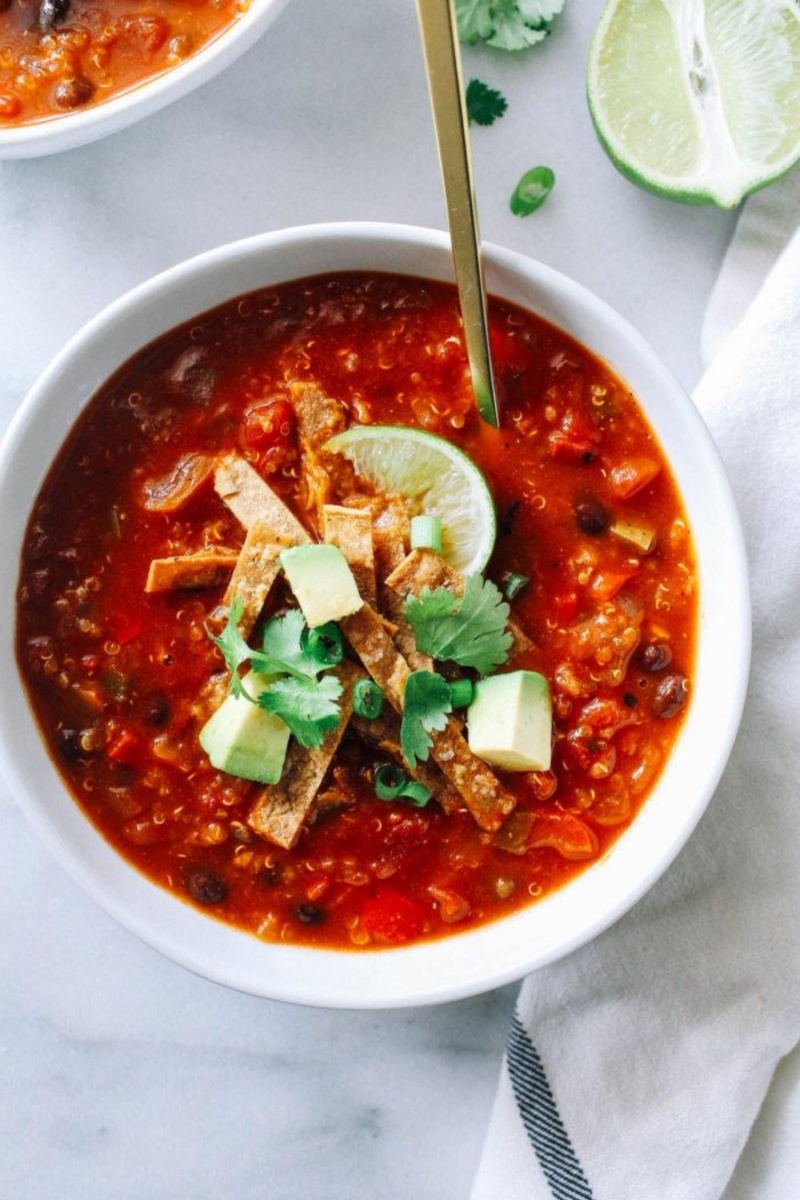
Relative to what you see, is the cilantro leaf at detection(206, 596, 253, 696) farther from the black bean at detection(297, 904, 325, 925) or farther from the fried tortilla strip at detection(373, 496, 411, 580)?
the black bean at detection(297, 904, 325, 925)

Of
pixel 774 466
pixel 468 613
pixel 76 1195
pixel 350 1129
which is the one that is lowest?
pixel 76 1195

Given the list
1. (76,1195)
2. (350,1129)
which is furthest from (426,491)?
(76,1195)

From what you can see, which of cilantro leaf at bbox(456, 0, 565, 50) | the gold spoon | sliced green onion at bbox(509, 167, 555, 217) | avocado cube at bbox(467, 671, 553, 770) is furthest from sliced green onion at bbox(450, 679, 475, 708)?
cilantro leaf at bbox(456, 0, 565, 50)

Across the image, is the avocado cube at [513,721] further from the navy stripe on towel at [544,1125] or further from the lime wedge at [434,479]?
the navy stripe on towel at [544,1125]

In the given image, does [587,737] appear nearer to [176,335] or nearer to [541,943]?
[541,943]

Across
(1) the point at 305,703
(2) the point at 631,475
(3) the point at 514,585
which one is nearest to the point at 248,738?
(1) the point at 305,703

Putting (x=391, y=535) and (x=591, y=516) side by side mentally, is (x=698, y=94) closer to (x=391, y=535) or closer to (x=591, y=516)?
(x=591, y=516)
